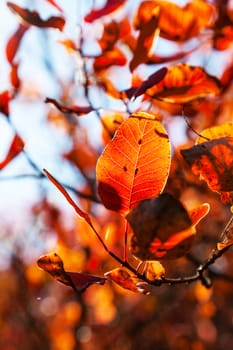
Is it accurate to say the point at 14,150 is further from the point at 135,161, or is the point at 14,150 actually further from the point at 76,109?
the point at 135,161

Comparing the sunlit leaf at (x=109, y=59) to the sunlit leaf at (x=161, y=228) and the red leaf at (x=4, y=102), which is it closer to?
the red leaf at (x=4, y=102)

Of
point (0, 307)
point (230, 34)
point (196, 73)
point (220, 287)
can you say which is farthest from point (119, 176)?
point (0, 307)

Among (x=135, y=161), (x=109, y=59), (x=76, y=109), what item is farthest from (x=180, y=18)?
(x=135, y=161)

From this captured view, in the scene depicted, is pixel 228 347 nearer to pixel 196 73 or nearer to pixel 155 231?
pixel 196 73

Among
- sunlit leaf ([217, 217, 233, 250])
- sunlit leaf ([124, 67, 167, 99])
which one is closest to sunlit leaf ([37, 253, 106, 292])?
sunlit leaf ([217, 217, 233, 250])

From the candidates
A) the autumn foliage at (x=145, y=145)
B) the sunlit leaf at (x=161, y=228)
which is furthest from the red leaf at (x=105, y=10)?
the sunlit leaf at (x=161, y=228)
